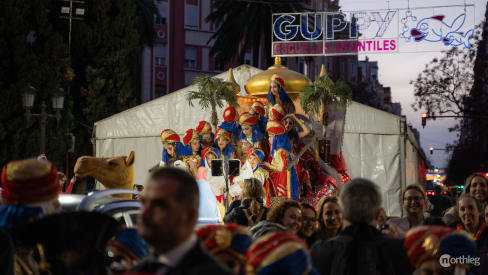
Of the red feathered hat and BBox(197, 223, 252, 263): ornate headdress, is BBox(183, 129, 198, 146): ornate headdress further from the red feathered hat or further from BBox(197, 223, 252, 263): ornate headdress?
BBox(197, 223, 252, 263): ornate headdress

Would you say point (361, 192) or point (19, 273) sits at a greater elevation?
point (361, 192)

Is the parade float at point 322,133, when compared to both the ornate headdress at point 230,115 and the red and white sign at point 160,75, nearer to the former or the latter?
the ornate headdress at point 230,115

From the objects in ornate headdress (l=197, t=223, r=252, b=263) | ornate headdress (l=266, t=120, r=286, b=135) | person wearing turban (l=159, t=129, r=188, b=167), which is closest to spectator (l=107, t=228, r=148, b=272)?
ornate headdress (l=197, t=223, r=252, b=263)

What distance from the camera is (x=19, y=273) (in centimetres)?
323

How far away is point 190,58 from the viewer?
41.5 meters

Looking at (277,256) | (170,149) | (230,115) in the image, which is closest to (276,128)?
(230,115)

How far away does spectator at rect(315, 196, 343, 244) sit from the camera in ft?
17.3

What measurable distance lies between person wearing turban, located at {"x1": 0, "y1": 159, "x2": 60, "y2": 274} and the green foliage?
10.8m

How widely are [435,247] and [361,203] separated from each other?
0.54 meters

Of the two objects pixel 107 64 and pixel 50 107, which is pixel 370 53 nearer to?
pixel 50 107

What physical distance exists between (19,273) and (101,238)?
684 mm

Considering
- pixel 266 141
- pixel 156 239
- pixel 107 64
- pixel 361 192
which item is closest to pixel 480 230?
pixel 361 192

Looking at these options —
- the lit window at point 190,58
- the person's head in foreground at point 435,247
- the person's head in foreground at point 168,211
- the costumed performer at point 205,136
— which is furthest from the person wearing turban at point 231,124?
the lit window at point 190,58

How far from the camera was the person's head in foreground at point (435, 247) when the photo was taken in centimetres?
322
